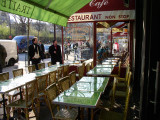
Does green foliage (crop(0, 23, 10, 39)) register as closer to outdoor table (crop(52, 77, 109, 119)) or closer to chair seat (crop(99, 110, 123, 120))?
outdoor table (crop(52, 77, 109, 119))

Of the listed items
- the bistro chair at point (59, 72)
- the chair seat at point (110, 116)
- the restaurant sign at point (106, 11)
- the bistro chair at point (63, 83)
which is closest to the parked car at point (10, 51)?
the restaurant sign at point (106, 11)

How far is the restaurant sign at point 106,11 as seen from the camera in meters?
6.77

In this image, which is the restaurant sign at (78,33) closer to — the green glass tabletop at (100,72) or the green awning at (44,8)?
the green awning at (44,8)

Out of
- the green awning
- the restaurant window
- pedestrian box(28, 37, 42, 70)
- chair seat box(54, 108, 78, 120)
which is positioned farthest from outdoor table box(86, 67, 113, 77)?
pedestrian box(28, 37, 42, 70)

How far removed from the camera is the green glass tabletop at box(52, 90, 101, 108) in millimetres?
2629

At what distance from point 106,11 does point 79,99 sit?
507 cm

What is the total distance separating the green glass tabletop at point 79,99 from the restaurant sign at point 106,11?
459cm

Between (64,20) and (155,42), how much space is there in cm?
346

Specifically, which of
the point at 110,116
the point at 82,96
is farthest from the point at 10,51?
the point at 110,116

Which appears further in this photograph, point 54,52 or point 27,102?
point 54,52

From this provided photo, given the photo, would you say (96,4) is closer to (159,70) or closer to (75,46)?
(75,46)

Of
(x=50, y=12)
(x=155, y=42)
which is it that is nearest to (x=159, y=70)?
(x=155, y=42)

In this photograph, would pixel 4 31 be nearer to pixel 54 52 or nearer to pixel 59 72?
pixel 54 52

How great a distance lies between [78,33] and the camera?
25.5 ft
